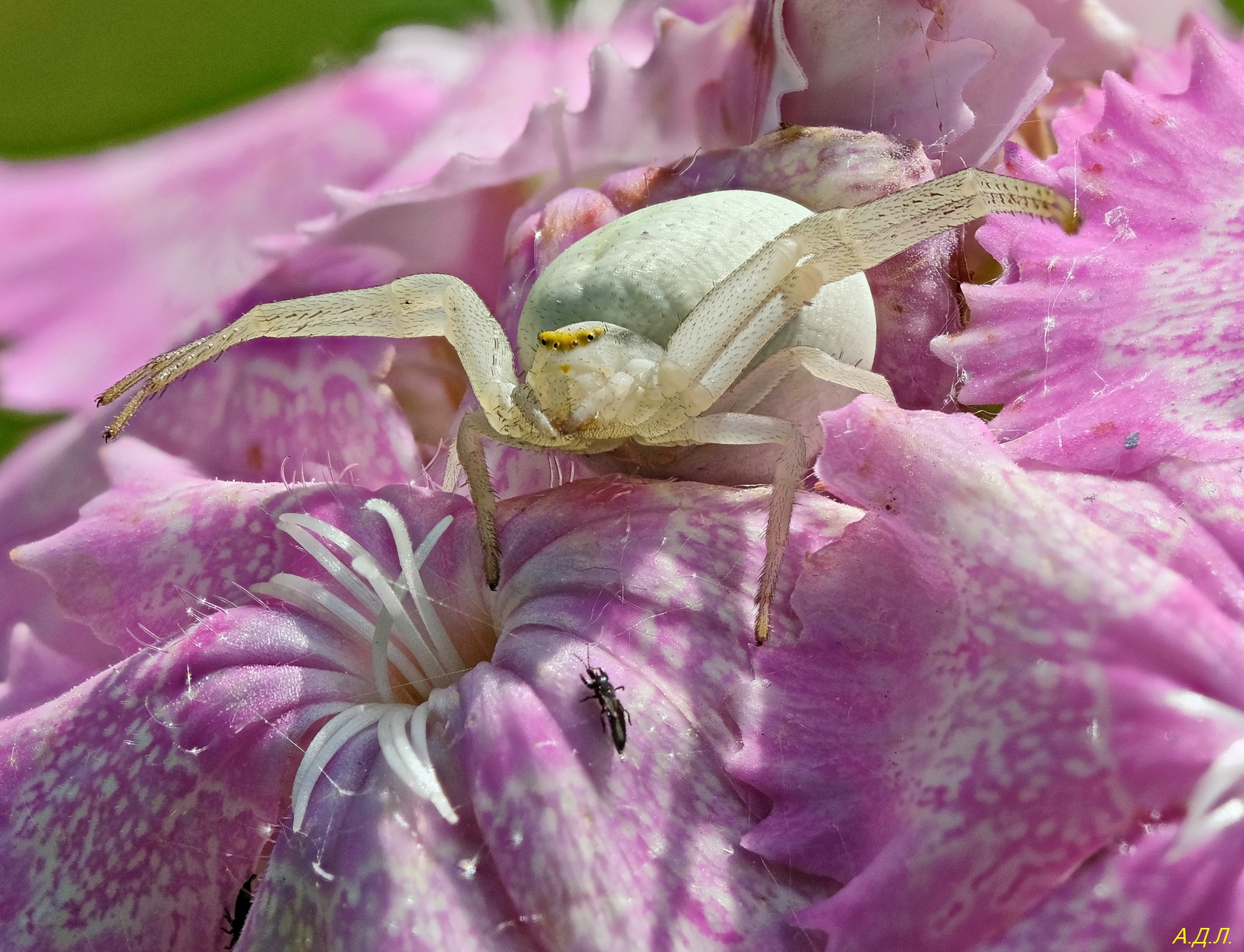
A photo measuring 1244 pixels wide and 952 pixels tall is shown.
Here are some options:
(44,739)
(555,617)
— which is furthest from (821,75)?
(44,739)

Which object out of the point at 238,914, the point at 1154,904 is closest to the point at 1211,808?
the point at 1154,904

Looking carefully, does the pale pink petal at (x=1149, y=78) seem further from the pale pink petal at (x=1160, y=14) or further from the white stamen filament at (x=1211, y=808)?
the white stamen filament at (x=1211, y=808)

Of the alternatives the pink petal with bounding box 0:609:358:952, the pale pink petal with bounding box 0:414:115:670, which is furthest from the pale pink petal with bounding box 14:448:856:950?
the pale pink petal with bounding box 0:414:115:670

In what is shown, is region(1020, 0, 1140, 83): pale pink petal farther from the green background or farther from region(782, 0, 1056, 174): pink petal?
the green background

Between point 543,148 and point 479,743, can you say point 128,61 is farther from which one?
point 479,743

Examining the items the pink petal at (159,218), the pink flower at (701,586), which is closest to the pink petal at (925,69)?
the pink flower at (701,586)

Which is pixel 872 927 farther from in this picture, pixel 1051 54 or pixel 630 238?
pixel 1051 54
